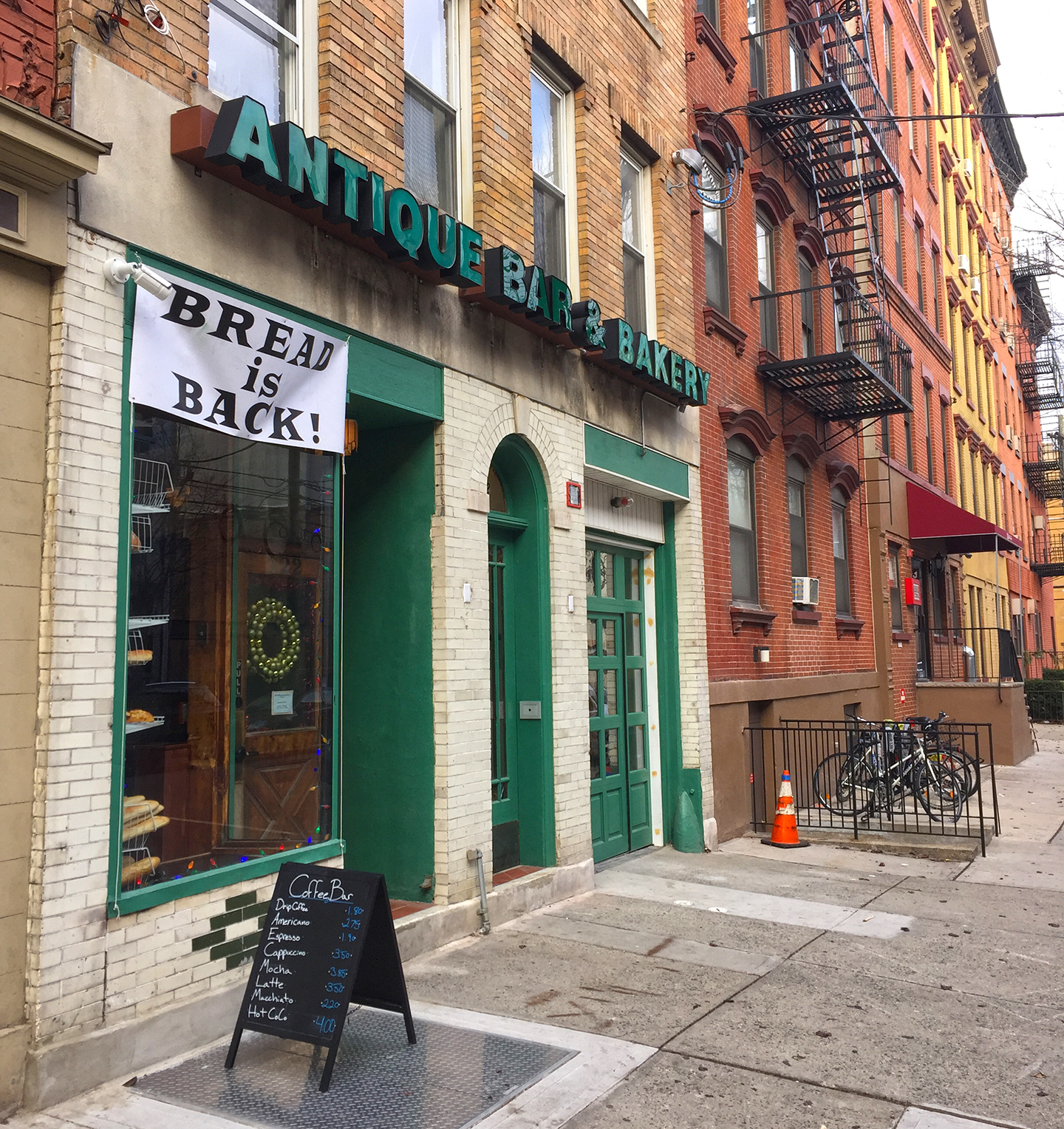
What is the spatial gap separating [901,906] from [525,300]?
550cm

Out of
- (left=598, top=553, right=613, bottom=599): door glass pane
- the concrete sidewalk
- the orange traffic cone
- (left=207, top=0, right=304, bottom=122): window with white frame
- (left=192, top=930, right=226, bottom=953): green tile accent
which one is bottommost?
the concrete sidewalk

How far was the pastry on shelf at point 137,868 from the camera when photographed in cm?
501

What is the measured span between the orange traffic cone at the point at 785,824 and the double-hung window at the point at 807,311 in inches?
281

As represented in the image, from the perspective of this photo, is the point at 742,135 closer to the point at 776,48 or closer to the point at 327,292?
the point at 776,48

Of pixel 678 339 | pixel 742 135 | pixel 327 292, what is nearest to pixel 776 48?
pixel 742 135

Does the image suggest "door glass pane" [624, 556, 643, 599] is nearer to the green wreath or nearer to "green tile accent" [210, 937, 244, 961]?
the green wreath

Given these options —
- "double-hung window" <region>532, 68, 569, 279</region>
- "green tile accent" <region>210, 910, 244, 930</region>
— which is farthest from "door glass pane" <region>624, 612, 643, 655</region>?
"green tile accent" <region>210, 910, 244, 930</region>

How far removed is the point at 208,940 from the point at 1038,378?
135ft

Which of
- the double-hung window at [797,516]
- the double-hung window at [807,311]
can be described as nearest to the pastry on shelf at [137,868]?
the double-hung window at [797,516]

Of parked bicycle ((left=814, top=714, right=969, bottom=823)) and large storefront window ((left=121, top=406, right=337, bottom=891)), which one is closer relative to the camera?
large storefront window ((left=121, top=406, right=337, bottom=891))

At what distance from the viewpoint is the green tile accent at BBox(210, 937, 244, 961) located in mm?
5410

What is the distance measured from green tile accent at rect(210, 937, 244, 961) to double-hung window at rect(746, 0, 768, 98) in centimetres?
1288

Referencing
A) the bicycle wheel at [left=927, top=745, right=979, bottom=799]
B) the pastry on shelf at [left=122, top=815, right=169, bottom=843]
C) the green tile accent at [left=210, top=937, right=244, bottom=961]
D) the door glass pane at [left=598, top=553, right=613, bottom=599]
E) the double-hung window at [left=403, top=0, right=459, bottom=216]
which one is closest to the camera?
the pastry on shelf at [left=122, top=815, right=169, bottom=843]

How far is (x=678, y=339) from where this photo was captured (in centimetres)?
1135
